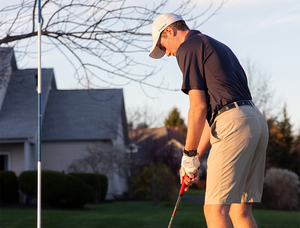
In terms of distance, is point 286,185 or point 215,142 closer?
point 215,142

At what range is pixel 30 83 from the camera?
18672 millimetres

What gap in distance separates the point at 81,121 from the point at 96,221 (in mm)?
11019

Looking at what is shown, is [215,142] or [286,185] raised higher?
[215,142]

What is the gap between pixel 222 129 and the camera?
264 centimetres

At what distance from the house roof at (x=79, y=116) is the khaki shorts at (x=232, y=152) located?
51.0 feet

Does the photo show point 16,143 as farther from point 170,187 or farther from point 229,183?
point 229,183

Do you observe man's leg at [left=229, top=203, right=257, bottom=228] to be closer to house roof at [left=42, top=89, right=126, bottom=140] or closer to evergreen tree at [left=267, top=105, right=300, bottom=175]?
house roof at [left=42, top=89, right=126, bottom=140]

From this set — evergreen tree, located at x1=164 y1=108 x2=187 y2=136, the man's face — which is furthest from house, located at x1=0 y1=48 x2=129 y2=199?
evergreen tree, located at x1=164 y1=108 x2=187 y2=136

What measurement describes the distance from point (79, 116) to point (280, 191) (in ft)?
33.3

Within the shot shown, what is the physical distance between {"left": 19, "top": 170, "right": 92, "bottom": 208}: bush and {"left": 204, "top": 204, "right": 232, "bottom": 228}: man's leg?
10.7 metres

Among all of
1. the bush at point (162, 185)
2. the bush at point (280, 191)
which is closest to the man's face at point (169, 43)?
the bush at point (162, 185)

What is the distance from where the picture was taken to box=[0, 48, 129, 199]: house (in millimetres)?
16406

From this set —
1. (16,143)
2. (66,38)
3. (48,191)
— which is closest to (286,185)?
(48,191)

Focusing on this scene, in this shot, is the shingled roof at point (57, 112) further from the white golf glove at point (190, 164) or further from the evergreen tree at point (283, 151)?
the white golf glove at point (190, 164)
